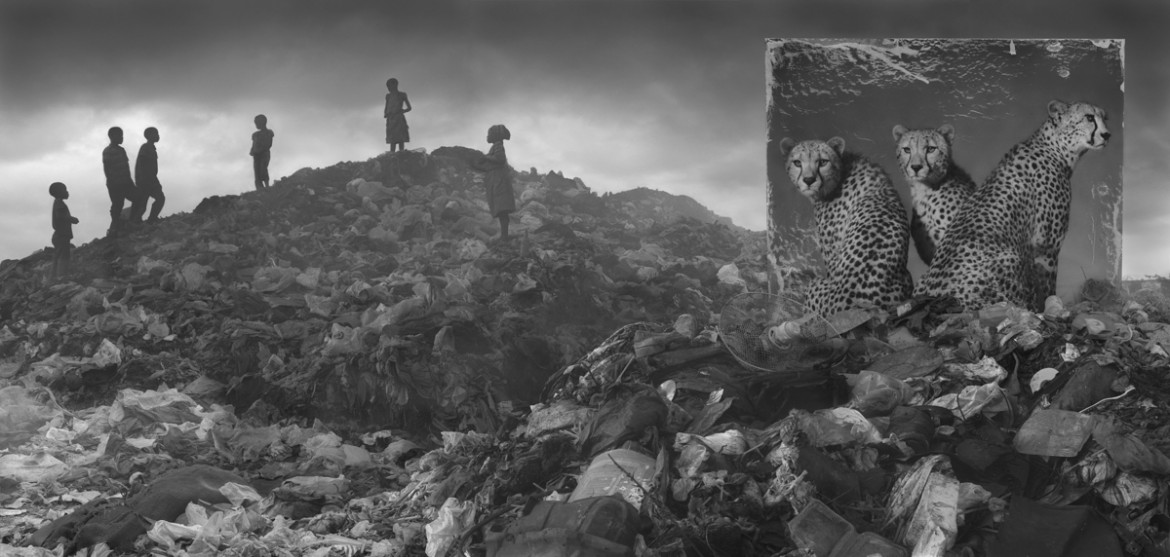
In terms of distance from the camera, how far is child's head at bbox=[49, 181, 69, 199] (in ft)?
33.3

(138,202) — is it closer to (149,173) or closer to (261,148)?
(149,173)

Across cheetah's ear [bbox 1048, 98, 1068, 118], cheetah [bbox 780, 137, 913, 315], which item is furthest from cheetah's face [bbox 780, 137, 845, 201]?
cheetah's ear [bbox 1048, 98, 1068, 118]

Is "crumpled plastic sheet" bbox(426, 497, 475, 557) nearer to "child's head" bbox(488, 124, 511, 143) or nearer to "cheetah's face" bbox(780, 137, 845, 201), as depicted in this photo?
"cheetah's face" bbox(780, 137, 845, 201)

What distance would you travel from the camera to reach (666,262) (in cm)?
1016

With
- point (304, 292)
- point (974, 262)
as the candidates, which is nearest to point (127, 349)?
point (304, 292)

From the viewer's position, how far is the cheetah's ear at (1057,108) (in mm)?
6645

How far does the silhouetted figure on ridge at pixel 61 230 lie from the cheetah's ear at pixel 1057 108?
9.01 m

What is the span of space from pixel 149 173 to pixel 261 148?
120 cm

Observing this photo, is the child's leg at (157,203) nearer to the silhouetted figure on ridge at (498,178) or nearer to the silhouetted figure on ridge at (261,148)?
the silhouetted figure on ridge at (261,148)

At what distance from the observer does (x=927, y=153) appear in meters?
6.62

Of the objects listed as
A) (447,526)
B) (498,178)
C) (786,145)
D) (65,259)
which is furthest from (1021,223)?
(65,259)

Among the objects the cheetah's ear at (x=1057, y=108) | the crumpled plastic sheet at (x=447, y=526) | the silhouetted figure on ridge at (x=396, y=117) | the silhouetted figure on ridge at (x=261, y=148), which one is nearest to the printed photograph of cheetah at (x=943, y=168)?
the cheetah's ear at (x=1057, y=108)

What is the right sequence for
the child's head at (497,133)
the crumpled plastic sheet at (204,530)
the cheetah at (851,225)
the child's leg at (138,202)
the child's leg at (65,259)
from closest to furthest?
the crumpled plastic sheet at (204,530) → the cheetah at (851,225) → the child's head at (497,133) → the child's leg at (65,259) → the child's leg at (138,202)

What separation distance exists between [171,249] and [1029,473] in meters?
8.71
